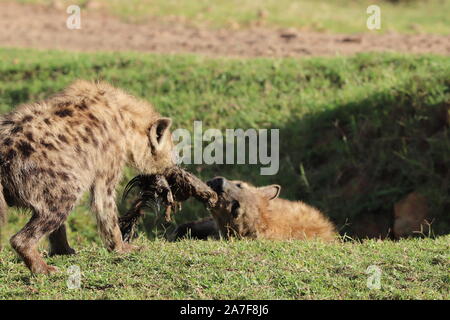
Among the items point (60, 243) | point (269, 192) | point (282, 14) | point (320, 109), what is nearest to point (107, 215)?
point (60, 243)

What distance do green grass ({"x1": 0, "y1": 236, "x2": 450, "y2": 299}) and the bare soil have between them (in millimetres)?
6000

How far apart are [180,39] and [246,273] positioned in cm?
820

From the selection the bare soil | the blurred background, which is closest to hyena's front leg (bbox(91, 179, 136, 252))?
the blurred background

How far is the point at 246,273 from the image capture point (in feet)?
16.1

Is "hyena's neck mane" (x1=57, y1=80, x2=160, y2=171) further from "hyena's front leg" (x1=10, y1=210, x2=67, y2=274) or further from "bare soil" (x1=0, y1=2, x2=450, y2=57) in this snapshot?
"bare soil" (x1=0, y1=2, x2=450, y2=57)

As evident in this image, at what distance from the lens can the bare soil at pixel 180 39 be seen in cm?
1148

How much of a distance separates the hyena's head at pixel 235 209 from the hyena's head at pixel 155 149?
0.81 meters

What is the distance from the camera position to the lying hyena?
5.14 metres

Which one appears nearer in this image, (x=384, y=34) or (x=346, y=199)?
(x=346, y=199)

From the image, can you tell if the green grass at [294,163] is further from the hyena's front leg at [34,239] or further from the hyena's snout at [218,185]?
the hyena's snout at [218,185]
